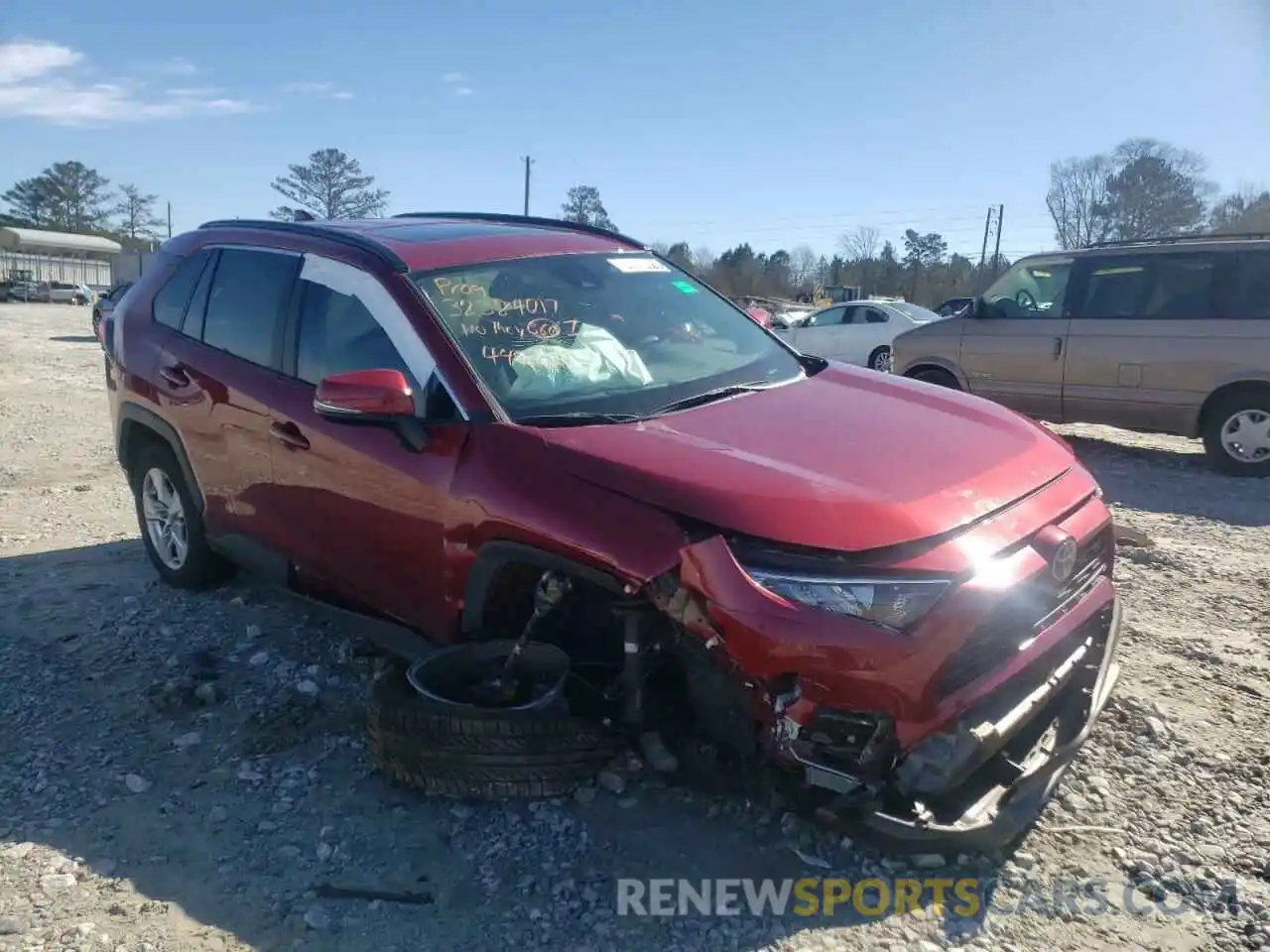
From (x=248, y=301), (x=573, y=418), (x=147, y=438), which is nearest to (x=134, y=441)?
(x=147, y=438)

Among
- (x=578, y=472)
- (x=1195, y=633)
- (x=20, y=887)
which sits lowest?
(x=20, y=887)

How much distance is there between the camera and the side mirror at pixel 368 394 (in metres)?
3.21

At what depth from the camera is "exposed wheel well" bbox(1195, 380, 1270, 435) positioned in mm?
8344

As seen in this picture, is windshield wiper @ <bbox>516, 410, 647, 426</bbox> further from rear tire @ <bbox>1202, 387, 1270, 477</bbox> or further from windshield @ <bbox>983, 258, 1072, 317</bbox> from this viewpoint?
windshield @ <bbox>983, 258, 1072, 317</bbox>

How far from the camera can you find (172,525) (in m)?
5.16

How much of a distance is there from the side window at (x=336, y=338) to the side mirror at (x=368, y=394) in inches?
11.5

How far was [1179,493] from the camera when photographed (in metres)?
7.77

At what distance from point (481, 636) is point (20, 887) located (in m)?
1.45

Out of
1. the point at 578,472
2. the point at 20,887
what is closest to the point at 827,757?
the point at 578,472

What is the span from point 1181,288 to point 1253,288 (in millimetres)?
547

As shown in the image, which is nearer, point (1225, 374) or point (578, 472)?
point (578, 472)

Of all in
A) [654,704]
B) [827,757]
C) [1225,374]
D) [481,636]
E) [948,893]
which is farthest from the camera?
[1225,374]

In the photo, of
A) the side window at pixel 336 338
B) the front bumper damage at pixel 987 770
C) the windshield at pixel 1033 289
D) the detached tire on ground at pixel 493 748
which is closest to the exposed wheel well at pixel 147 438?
the side window at pixel 336 338

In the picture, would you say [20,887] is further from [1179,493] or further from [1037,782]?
[1179,493]
